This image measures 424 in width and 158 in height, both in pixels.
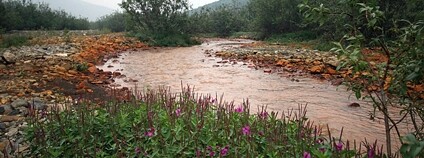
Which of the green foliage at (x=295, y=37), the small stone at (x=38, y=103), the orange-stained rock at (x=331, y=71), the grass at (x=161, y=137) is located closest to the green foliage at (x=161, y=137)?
the grass at (x=161, y=137)

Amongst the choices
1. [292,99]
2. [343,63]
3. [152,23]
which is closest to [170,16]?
[152,23]

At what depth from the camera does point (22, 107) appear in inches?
181

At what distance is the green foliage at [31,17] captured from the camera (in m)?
20.8

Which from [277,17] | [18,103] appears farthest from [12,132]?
[277,17]

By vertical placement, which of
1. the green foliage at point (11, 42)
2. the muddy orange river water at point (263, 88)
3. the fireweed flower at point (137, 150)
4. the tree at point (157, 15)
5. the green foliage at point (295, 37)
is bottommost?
the muddy orange river water at point (263, 88)

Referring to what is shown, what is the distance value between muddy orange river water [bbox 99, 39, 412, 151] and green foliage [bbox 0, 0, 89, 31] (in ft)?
42.1

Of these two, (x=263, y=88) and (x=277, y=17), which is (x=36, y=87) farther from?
(x=277, y=17)

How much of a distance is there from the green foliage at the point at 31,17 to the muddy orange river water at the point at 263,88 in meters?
12.8

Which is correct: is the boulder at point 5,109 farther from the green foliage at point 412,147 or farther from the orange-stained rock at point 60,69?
the green foliage at point 412,147

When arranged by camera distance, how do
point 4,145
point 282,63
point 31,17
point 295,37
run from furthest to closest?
point 31,17 < point 295,37 < point 282,63 < point 4,145

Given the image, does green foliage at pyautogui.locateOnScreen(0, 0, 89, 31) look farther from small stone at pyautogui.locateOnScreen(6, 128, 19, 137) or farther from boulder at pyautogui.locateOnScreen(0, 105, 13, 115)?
small stone at pyautogui.locateOnScreen(6, 128, 19, 137)

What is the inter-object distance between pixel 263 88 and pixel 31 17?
2326 cm

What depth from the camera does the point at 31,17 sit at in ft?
81.0

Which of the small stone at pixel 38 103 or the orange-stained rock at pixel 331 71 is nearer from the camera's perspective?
the small stone at pixel 38 103
